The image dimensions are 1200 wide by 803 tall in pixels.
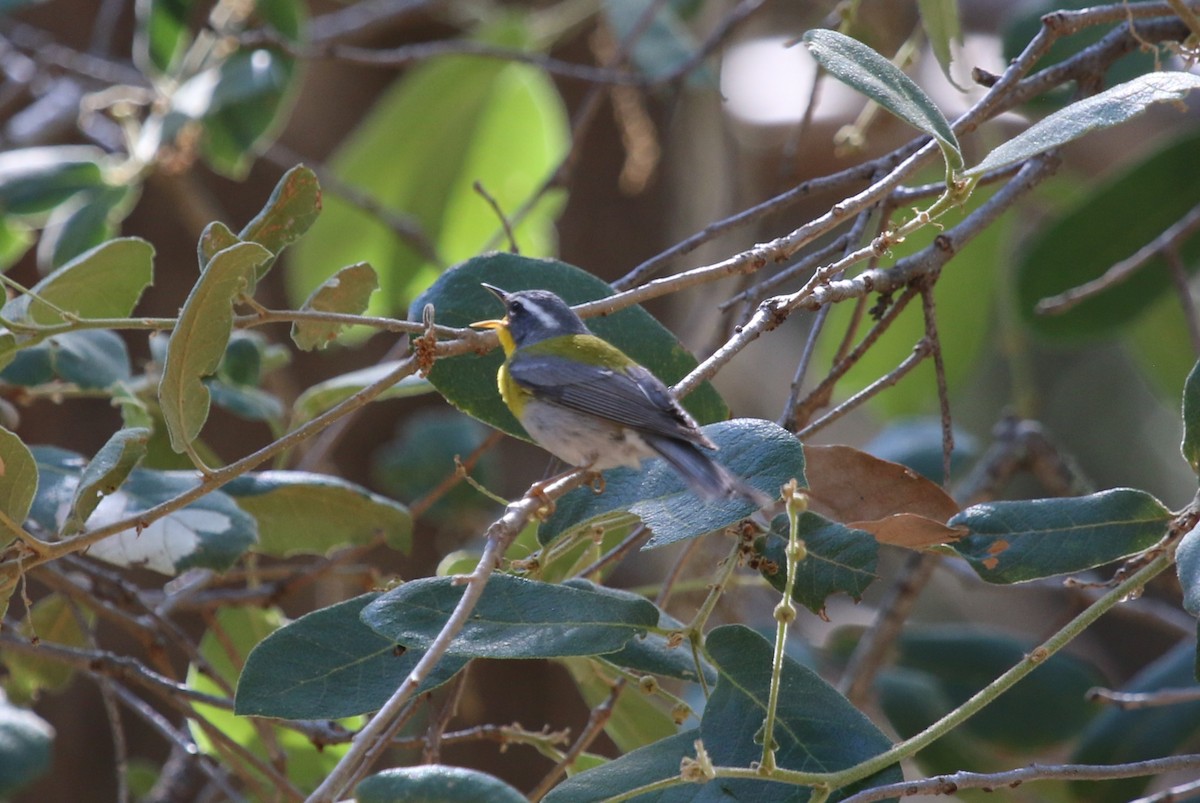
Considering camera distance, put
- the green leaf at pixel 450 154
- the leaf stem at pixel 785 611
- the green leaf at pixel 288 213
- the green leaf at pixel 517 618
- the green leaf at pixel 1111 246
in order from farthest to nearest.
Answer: the green leaf at pixel 450 154 < the green leaf at pixel 1111 246 < the green leaf at pixel 288 213 < the green leaf at pixel 517 618 < the leaf stem at pixel 785 611

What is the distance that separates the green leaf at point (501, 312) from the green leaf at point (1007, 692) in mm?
1374

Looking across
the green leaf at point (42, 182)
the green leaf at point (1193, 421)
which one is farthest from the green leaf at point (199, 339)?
the green leaf at point (42, 182)

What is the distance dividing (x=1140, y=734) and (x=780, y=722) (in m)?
1.51

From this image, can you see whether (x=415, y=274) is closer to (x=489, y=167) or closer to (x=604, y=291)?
(x=489, y=167)

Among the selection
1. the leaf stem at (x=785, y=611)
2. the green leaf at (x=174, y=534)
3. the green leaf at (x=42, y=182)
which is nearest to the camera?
the leaf stem at (x=785, y=611)

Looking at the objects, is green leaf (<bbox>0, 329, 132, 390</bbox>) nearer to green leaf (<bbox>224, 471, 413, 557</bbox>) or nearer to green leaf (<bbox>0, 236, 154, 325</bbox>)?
green leaf (<bbox>0, 236, 154, 325</bbox>)

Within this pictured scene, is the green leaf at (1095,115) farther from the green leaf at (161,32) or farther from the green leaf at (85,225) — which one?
the green leaf at (161,32)

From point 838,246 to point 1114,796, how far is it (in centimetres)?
146

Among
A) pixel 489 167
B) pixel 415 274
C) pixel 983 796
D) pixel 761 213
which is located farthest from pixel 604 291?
pixel 489 167

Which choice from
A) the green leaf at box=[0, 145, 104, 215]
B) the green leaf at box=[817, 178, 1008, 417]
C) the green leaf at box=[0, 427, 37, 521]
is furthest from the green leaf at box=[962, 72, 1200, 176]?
the green leaf at box=[0, 145, 104, 215]

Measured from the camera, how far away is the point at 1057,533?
132 centimetres

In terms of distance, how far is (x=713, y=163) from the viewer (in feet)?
15.2

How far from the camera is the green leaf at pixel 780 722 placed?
3.96ft

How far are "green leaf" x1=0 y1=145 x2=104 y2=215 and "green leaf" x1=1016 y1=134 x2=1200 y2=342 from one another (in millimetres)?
2121
